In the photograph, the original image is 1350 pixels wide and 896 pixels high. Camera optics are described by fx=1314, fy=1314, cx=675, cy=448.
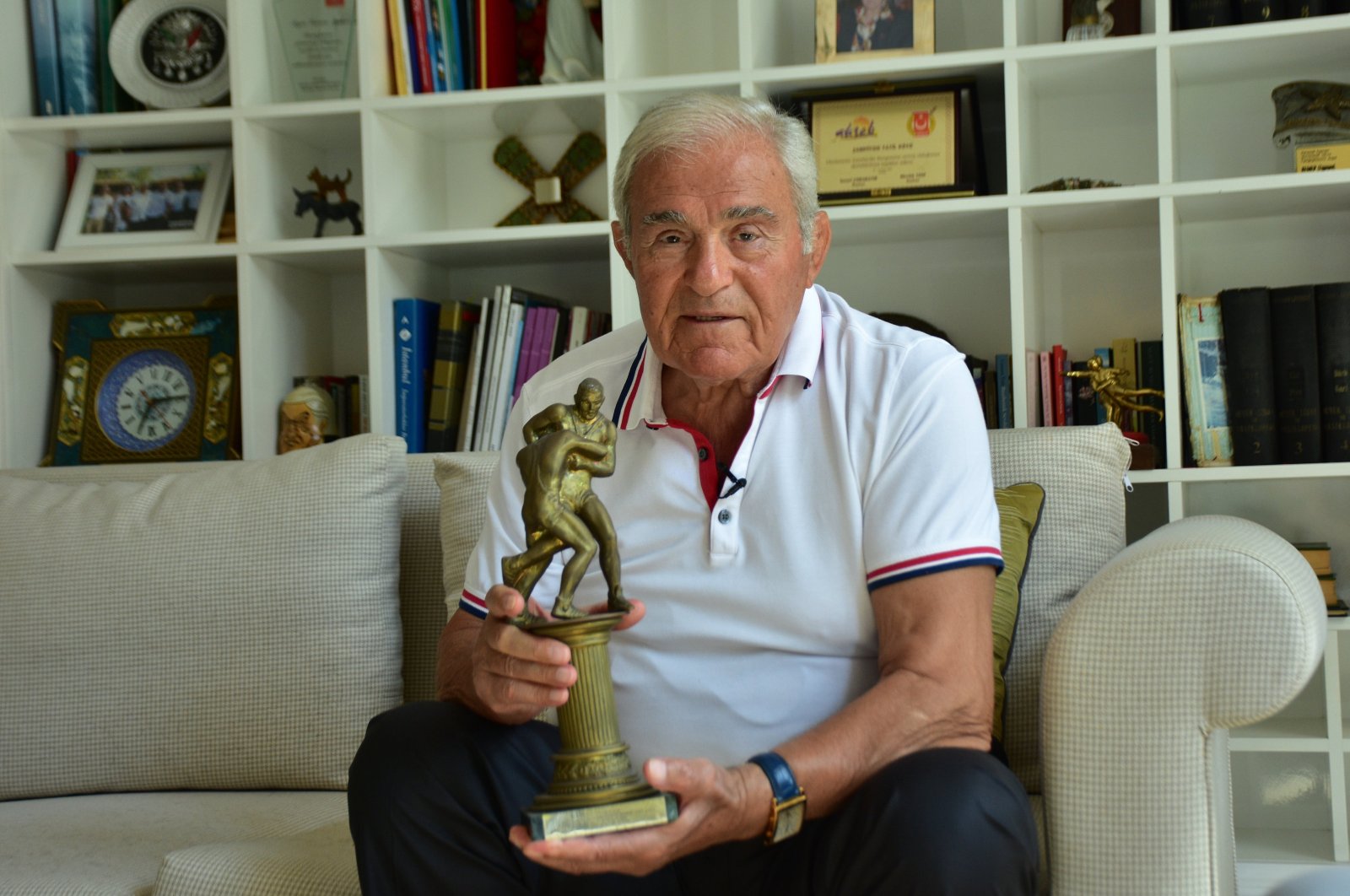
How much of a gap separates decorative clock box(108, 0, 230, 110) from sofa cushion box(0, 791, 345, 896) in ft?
4.90

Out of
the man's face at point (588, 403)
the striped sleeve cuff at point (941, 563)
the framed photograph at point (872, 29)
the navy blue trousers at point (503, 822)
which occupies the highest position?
the framed photograph at point (872, 29)

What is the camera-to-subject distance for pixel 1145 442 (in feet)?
7.16

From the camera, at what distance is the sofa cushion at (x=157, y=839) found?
139 cm

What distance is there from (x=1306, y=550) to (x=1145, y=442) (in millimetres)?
364

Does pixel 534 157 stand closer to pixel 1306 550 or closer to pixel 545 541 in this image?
pixel 1306 550

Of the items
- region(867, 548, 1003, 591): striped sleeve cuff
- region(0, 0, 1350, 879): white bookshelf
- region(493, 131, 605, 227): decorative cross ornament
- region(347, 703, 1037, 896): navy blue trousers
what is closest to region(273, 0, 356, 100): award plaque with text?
region(0, 0, 1350, 879): white bookshelf

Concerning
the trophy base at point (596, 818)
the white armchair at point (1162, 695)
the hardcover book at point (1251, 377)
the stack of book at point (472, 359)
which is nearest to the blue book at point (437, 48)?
the stack of book at point (472, 359)

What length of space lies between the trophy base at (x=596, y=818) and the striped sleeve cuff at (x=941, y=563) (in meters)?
0.38

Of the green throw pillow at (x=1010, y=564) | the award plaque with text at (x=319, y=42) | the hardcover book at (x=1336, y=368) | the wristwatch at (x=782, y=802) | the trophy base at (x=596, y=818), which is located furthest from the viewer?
the award plaque with text at (x=319, y=42)

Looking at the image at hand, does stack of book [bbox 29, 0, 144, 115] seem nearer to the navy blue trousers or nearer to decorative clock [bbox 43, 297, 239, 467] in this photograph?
decorative clock [bbox 43, 297, 239, 467]

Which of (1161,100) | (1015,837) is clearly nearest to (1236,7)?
(1161,100)

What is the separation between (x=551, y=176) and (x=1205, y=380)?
132cm

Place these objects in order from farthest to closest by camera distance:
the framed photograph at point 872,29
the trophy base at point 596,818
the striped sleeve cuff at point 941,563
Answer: the framed photograph at point 872,29
the striped sleeve cuff at point 941,563
the trophy base at point 596,818

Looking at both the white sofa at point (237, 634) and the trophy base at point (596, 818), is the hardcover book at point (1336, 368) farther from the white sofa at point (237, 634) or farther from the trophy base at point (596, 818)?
the trophy base at point (596, 818)
